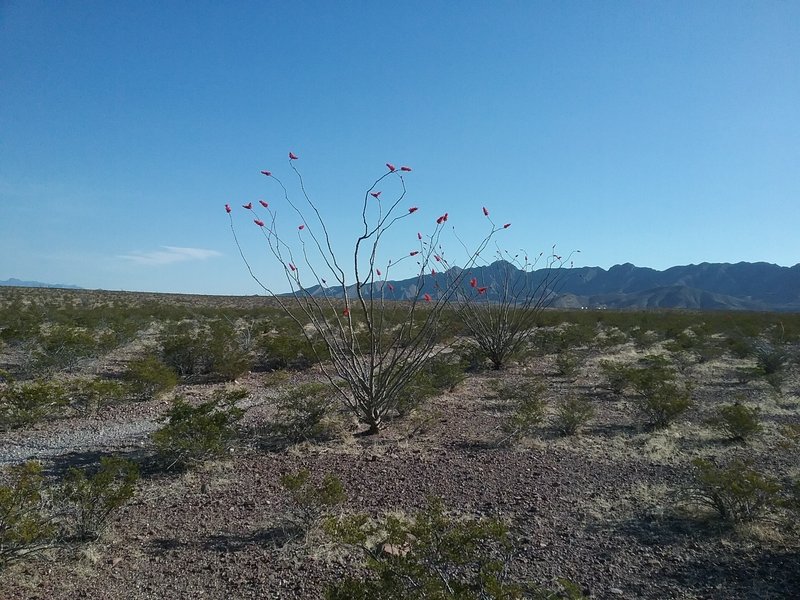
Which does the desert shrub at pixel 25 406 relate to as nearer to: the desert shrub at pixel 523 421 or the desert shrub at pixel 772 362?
the desert shrub at pixel 523 421

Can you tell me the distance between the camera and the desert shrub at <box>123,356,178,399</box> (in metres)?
10.1

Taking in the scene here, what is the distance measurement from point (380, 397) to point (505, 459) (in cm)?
214

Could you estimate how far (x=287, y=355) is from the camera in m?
14.0

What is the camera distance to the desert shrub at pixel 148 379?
396 inches

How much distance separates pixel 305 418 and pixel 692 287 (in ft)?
492

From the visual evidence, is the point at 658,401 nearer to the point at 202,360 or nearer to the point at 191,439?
the point at 191,439

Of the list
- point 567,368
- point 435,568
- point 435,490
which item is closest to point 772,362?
point 567,368

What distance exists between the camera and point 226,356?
1296 centimetres

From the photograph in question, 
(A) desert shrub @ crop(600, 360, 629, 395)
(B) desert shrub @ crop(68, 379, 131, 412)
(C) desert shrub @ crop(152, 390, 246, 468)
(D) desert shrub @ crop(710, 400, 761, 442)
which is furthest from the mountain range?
(C) desert shrub @ crop(152, 390, 246, 468)

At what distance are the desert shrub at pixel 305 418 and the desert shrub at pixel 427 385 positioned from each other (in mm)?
1322

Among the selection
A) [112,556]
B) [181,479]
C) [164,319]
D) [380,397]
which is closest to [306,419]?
[380,397]

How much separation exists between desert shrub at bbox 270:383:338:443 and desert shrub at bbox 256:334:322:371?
5.65 metres

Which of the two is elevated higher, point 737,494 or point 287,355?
point 287,355

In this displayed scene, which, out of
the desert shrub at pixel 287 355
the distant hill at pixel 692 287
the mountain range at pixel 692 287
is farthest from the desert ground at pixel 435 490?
the distant hill at pixel 692 287
